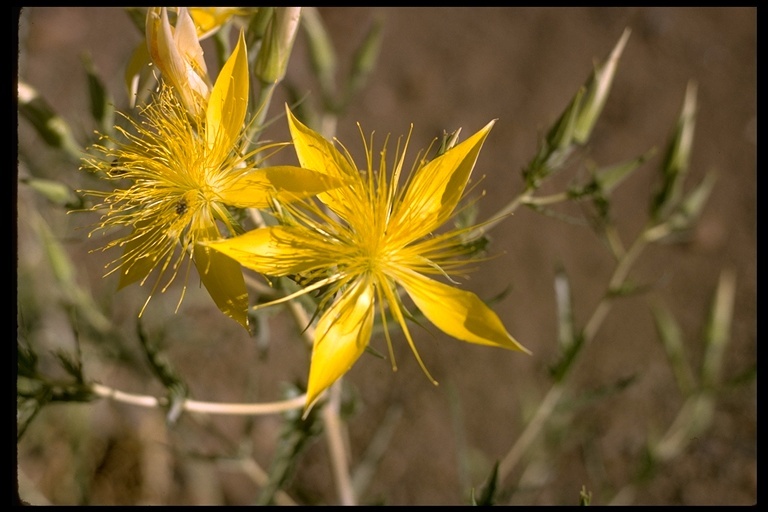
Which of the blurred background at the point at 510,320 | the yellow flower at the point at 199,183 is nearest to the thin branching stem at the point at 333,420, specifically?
the yellow flower at the point at 199,183

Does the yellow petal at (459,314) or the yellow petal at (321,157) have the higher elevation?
the yellow petal at (321,157)

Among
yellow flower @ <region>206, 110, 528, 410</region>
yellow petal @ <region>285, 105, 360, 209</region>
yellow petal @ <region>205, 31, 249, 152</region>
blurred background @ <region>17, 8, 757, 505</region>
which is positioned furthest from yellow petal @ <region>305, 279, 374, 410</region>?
blurred background @ <region>17, 8, 757, 505</region>

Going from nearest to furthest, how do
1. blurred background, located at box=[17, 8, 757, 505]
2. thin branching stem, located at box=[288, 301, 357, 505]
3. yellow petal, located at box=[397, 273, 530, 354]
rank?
yellow petal, located at box=[397, 273, 530, 354] → thin branching stem, located at box=[288, 301, 357, 505] → blurred background, located at box=[17, 8, 757, 505]

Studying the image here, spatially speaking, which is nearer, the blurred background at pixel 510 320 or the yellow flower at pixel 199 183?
the yellow flower at pixel 199 183

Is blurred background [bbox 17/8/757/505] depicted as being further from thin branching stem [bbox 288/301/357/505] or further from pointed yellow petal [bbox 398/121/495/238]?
pointed yellow petal [bbox 398/121/495/238]

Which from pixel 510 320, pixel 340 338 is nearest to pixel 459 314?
pixel 340 338

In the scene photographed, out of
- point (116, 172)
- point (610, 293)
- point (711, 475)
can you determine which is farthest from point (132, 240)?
point (711, 475)

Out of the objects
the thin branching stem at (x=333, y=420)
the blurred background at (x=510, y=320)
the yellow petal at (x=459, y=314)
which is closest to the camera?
the yellow petal at (x=459, y=314)

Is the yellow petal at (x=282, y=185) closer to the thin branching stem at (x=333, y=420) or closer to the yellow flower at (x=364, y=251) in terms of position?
the yellow flower at (x=364, y=251)
